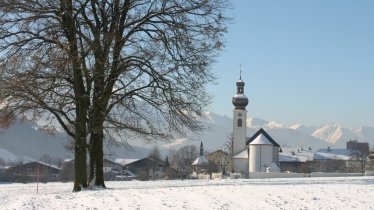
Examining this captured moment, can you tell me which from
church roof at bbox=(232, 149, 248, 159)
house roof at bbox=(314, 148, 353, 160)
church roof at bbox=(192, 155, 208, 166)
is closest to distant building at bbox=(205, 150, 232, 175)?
church roof at bbox=(192, 155, 208, 166)

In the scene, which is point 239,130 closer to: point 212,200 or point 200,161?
point 200,161

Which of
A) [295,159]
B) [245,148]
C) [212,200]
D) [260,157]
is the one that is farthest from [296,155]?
[212,200]

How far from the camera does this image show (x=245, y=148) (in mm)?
115438

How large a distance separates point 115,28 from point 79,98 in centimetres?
347

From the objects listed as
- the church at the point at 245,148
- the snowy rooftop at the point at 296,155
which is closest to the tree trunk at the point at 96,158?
the church at the point at 245,148

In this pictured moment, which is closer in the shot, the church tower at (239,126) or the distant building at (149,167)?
the church tower at (239,126)

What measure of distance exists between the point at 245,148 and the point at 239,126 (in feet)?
16.9

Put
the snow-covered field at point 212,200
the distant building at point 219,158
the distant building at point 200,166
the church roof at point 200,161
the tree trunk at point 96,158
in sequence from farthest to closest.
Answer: the church roof at point 200,161 < the distant building at point 219,158 < the distant building at point 200,166 < the tree trunk at point 96,158 < the snow-covered field at point 212,200

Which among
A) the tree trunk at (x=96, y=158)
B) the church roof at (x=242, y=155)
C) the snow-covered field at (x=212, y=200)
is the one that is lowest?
the snow-covered field at (x=212, y=200)

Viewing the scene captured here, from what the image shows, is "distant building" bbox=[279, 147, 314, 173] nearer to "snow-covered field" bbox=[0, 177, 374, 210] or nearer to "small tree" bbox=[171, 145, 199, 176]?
"small tree" bbox=[171, 145, 199, 176]

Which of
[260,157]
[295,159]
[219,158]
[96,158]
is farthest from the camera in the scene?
[219,158]

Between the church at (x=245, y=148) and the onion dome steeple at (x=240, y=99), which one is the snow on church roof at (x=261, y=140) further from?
the onion dome steeple at (x=240, y=99)

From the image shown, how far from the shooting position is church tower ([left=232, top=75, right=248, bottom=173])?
11069 cm

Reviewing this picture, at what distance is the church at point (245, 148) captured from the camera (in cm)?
10931
